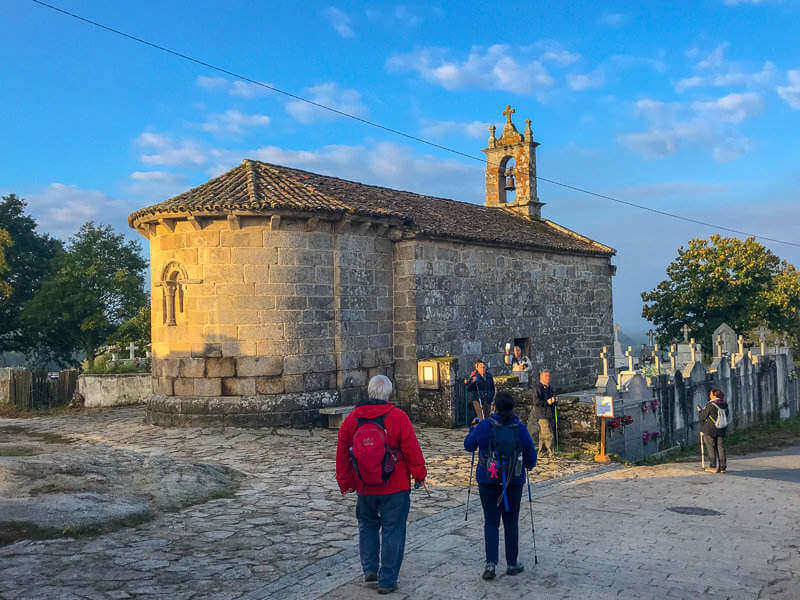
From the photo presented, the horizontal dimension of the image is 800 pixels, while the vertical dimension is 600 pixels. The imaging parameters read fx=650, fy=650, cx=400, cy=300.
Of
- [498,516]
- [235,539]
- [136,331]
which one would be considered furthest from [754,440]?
[136,331]

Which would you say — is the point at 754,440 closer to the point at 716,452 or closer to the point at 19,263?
the point at 716,452

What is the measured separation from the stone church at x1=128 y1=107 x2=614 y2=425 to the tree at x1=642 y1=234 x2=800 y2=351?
17.9m

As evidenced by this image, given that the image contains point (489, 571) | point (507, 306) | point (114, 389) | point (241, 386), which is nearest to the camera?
point (489, 571)

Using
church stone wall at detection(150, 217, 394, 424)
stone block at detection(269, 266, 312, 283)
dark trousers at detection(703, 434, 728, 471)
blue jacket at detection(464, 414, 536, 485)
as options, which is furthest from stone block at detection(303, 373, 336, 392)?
blue jacket at detection(464, 414, 536, 485)

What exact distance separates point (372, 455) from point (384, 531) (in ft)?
2.21

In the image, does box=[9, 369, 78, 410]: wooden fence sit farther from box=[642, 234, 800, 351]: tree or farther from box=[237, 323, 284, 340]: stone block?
box=[642, 234, 800, 351]: tree

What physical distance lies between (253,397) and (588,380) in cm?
1356

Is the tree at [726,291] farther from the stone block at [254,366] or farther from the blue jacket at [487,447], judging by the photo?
the blue jacket at [487,447]

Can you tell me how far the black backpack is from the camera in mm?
5633

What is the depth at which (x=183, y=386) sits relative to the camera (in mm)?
14609

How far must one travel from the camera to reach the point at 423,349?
16688 millimetres

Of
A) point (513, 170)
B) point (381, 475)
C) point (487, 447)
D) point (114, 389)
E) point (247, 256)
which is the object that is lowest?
point (114, 389)

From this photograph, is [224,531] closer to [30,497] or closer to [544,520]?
[30,497]

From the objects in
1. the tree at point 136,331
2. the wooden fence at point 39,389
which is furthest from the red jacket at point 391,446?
the tree at point 136,331
